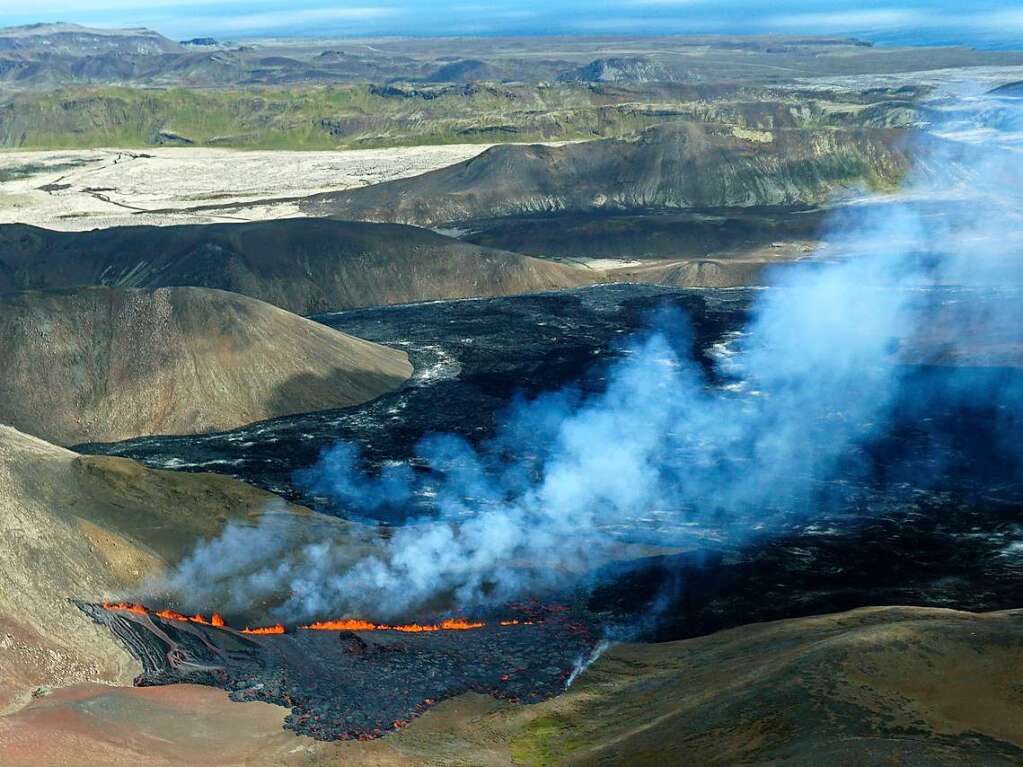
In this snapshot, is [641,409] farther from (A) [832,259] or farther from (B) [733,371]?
(A) [832,259]

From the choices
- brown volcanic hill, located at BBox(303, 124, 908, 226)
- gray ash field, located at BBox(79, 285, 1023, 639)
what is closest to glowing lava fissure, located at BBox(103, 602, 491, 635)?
gray ash field, located at BBox(79, 285, 1023, 639)

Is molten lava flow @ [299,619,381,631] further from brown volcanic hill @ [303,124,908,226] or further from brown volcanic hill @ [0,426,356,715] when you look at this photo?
brown volcanic hill @ [303,124,908,226]

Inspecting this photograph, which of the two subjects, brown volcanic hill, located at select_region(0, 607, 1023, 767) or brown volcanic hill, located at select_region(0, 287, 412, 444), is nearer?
brown volcanic hill, located at select_region(0, 607, 1023, 767)

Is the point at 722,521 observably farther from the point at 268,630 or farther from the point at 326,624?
the point at 268,630

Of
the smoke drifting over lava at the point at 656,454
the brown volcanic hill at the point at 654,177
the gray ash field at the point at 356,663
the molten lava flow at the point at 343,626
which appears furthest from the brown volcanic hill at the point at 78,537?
the brown volcanic hill at the point at 654,177

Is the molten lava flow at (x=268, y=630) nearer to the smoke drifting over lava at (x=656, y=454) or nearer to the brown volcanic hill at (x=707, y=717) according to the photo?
the smoke drifting over lava at (x=656, y=454)

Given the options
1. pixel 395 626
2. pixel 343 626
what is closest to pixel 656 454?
pixel 395 626

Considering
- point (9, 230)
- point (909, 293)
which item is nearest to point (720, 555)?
point (909, 293)
